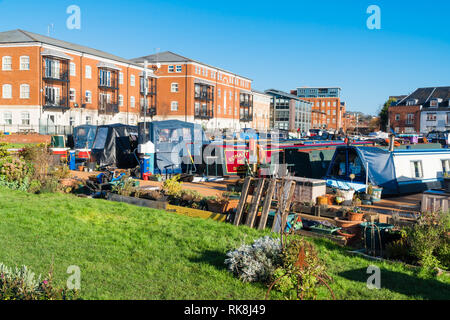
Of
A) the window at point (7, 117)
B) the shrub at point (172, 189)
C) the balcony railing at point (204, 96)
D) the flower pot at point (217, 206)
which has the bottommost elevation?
the flower pot at point (217, 206)

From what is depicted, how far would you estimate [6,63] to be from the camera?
44.7 metres

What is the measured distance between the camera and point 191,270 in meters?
6.29

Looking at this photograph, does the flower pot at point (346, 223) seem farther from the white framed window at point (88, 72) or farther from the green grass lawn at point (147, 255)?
the white framed window at point (88, 72)

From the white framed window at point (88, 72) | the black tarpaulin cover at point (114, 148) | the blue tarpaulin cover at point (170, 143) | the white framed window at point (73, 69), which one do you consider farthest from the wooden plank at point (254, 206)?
the white framed window at point (88, 72)

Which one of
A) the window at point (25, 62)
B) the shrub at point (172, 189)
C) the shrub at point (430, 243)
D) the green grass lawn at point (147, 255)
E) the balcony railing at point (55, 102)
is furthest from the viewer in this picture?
the balcony railing at point (55, 102)

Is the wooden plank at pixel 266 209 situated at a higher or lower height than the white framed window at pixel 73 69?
lower

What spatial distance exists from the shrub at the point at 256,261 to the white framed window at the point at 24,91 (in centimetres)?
4445

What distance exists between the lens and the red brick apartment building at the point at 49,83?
44031 millimetres

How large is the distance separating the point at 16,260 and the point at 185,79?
61.3 m

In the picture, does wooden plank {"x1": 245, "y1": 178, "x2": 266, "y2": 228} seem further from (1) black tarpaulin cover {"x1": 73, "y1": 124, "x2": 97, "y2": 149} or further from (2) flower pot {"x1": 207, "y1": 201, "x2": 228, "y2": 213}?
(1) black tarpaulin cover {"x1": 73, "y1": 124, "x2": 97, "y2": 149}

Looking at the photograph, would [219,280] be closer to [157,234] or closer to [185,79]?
[157,234]

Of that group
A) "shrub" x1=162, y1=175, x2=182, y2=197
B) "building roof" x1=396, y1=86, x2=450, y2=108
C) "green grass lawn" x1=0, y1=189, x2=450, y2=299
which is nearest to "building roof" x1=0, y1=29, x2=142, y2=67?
"shrub" x1=162, y1=175, x2=182, y2=197

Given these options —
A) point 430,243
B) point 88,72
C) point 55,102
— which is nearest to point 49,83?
point 55,102

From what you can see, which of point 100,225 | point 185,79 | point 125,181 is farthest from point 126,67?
point 100,225
